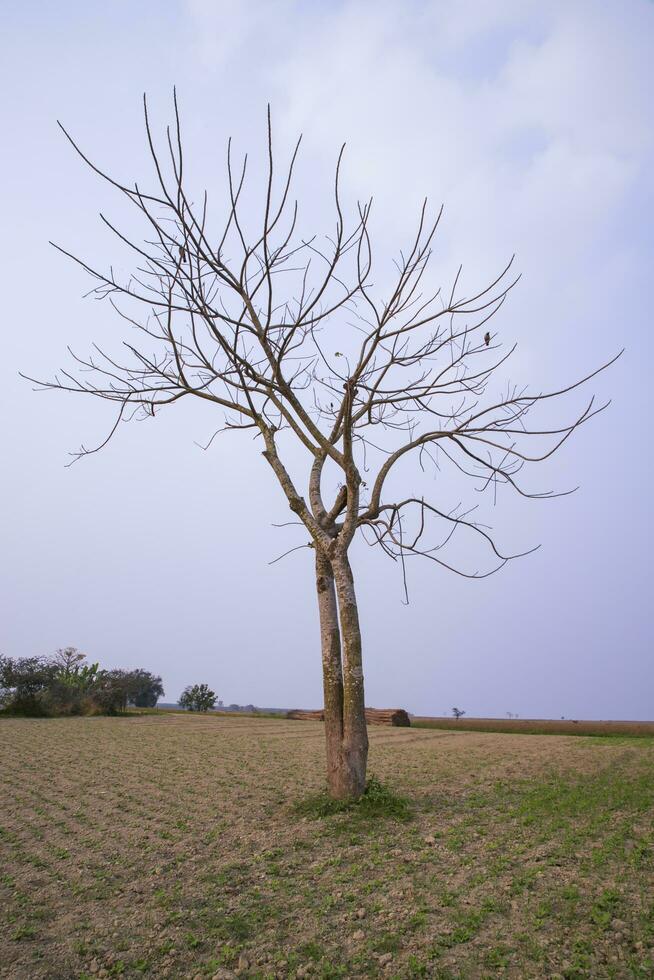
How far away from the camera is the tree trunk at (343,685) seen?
5.55 m

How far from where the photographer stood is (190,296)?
544 cm

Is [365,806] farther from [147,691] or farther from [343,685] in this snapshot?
[147,691]

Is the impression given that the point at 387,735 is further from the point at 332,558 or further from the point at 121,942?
the point at 121,942

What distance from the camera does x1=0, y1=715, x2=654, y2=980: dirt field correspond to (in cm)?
291

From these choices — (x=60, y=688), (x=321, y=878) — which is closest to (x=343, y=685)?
(x=321, y=878)

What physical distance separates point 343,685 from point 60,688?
17299 mm

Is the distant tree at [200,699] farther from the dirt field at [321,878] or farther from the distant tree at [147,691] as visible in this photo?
the dirt field at [321,878]

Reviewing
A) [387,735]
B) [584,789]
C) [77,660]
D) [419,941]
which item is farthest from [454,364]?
[77,660]

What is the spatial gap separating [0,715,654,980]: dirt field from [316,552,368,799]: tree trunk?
454 mm

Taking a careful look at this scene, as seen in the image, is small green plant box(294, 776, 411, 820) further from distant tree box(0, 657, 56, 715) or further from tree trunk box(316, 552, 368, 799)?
distant tree box(0, 657, 56, 715)

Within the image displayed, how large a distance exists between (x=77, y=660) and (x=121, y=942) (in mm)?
21580

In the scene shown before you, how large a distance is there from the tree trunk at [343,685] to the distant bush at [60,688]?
16.8 m

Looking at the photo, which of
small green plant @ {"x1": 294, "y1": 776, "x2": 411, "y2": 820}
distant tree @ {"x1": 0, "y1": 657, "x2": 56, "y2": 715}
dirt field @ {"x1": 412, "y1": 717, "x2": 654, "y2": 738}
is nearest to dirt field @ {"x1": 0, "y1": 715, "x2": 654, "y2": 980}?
small green plant @ {"x1": 294, "y1": 776, "x2": 411, "y2": 820}

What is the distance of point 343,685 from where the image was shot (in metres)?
5.82
